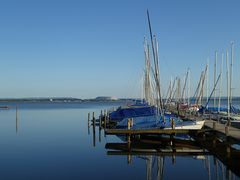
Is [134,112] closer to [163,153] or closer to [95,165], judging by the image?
[163,153]

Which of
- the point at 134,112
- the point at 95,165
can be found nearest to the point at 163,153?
the point at 95,165

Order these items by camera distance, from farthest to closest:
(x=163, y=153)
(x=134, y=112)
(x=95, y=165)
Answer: (x=134, y=112) < (x=163, y=153) < (x=95, y=165)

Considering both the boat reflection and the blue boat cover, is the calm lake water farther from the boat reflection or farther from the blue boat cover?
the blue boat cover

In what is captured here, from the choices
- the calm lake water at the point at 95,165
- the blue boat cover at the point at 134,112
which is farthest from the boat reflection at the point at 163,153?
the blue boat cover at the point at 134,112

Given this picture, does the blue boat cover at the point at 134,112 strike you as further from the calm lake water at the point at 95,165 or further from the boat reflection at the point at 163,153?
the calm lake water at the point at 95,165

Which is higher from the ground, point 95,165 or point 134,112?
point 134,112

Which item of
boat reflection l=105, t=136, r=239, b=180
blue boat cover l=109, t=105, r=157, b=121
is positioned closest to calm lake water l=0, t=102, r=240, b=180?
boat reflection l=105, t=136, r=239, b=180

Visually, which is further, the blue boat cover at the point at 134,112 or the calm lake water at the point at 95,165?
the blue boat cover at the point at 134,112

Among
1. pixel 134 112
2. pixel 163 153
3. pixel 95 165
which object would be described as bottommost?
pixel 95 165

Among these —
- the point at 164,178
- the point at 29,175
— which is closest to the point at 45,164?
the point at 29,175

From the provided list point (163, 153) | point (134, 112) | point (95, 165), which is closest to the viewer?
point (95, 165)

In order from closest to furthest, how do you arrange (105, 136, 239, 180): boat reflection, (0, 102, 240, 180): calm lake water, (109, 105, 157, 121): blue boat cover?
(0, 102, 240, 180): calm lake water, (105, 136, 239, 180): boat reflection, (109, 105, 157, 121): blue boat cover

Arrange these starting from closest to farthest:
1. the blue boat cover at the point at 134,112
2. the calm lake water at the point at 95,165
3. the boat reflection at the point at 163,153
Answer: the calm lake water at the point at 95,165 < the boat reflection at the point at 163,153 < the blue boat cover at the point at 134,112

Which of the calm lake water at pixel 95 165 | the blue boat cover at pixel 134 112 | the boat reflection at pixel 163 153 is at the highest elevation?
the blue boat cover at pixel 134 112
